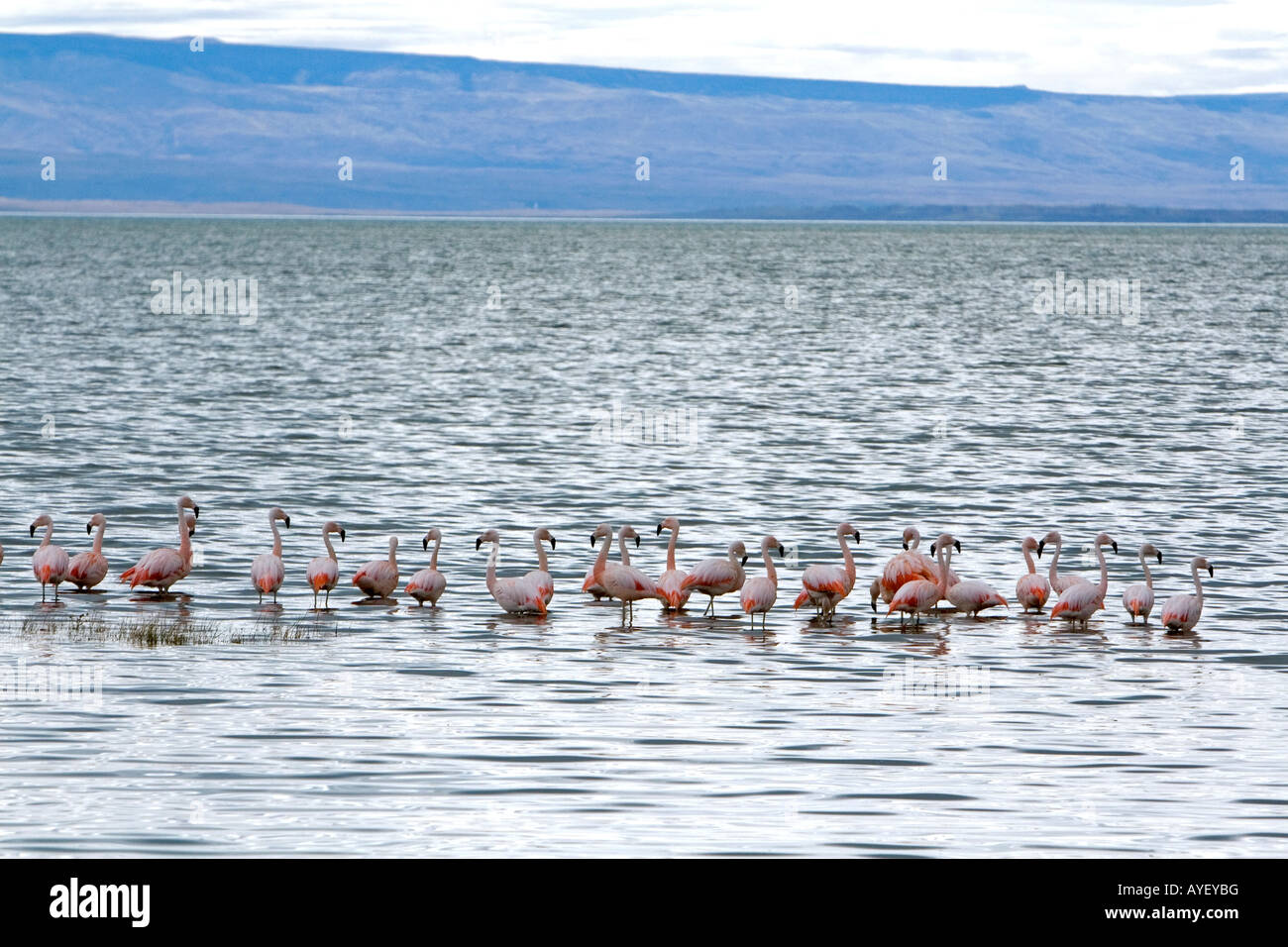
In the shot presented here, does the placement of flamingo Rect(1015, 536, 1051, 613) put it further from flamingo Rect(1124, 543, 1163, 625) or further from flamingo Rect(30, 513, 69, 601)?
flamingo Rect(30, 513, 69, 601)

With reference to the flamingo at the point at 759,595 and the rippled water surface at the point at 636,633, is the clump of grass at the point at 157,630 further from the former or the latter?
the flamingo at the point at 759,595

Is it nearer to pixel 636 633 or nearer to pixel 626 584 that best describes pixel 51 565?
pixel 626 584

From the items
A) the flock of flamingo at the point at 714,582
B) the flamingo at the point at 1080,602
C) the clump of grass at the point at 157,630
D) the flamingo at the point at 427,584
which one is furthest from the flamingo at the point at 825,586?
the clump of grass at the point at 157,630

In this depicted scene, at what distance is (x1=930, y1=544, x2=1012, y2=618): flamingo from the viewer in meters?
22.7

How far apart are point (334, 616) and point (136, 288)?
107 m

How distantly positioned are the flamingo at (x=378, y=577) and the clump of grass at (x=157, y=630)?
5.38ft

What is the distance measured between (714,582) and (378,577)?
4.35 metres

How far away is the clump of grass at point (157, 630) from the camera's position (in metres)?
20.4

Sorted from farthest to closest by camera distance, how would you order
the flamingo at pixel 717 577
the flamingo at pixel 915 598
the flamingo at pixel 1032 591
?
the flamingo at pixel 1032 591
the flamingo at pixel 717 577
the flamingo at pixel 915 598

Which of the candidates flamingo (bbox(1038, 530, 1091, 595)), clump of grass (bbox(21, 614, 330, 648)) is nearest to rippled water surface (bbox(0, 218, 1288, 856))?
clump of grass (bbox(21, 614, 330, 648))

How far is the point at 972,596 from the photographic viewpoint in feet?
74.6

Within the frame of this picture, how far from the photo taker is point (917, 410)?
52.1 m

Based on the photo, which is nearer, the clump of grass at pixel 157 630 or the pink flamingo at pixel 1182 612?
the clump of grass at pixel 157 630
